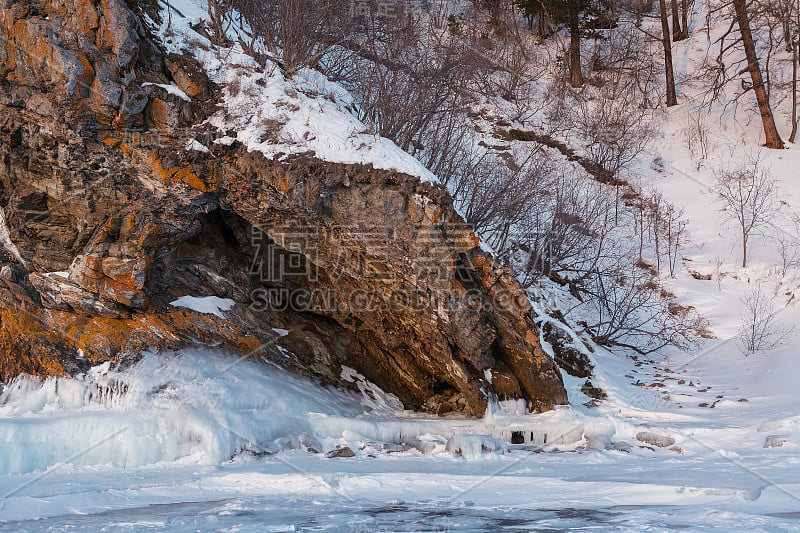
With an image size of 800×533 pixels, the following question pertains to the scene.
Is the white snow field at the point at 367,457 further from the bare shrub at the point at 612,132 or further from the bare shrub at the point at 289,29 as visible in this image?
the bare shrub at the point at 612,132

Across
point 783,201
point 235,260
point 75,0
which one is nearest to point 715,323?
point 783,201

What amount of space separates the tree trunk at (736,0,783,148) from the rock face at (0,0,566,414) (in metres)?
10.5

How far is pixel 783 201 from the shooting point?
13.7m

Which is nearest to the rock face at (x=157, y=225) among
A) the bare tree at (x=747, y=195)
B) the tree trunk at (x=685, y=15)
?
the bare tree at (x=747, y=195)

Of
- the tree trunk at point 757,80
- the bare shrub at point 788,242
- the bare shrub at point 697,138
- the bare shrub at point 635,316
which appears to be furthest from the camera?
the bare shrub at point 697,138

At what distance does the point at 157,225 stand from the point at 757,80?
45.7ft

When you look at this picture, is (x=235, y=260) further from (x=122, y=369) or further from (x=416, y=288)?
(x=416, y=288)

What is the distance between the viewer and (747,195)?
13.8 meters

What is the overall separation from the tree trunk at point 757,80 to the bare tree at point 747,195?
927 millimetres

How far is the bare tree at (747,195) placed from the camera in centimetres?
1315

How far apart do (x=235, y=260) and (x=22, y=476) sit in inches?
144

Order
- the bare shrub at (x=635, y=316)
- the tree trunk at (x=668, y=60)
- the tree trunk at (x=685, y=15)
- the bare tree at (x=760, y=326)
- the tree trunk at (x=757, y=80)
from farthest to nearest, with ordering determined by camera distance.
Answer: the tree trunk at (x=685, y=15), the tree trunk at (x=668, y=60), the tree trunk at (x=757, y=80), the bare shrub at (x=635, y=316), the bare tree at (x=760, y=326)

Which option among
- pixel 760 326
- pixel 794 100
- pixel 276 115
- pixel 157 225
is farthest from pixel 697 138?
pixel 157 225

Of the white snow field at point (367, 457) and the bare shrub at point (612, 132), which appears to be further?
the bare shrub at point (612, 132)
